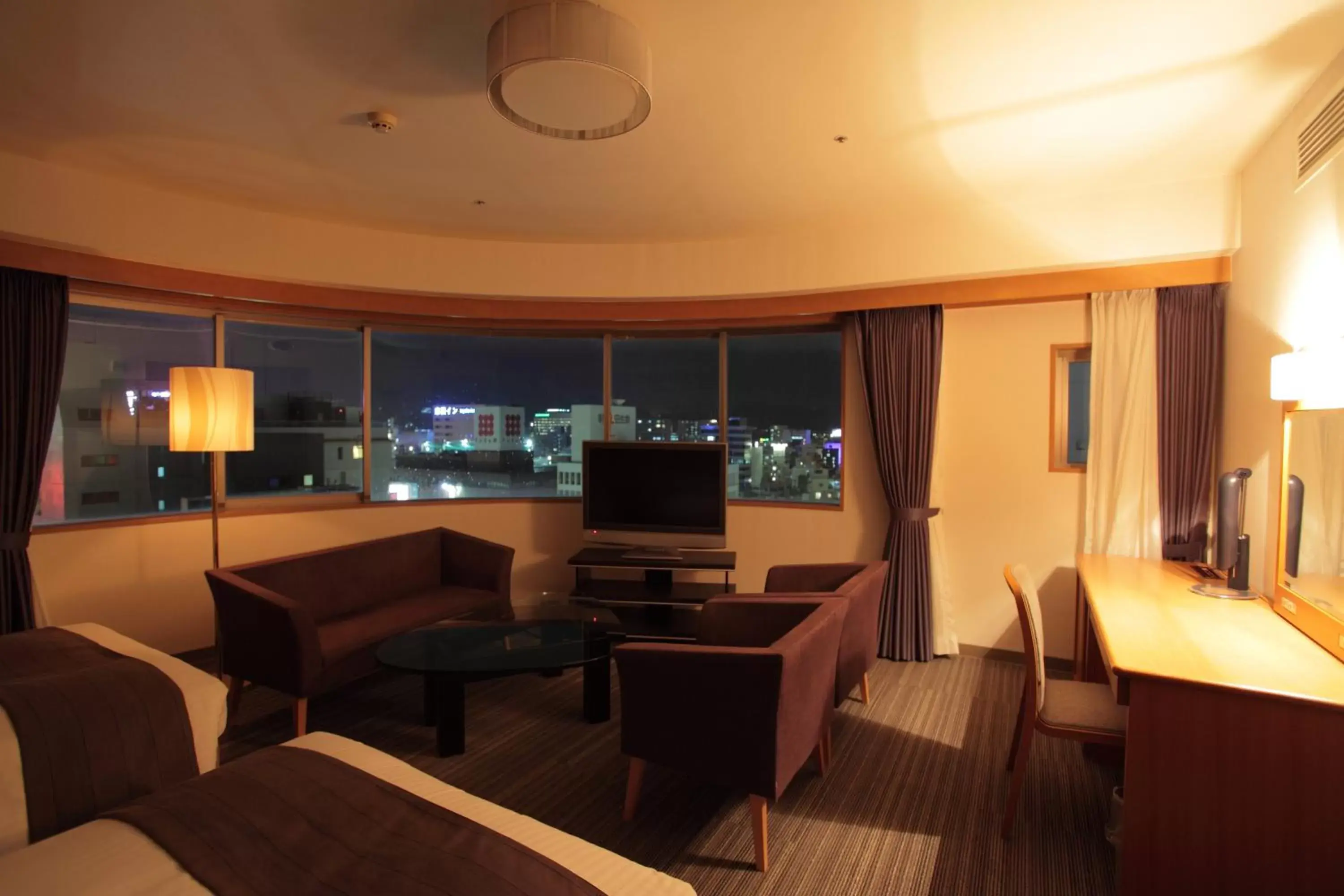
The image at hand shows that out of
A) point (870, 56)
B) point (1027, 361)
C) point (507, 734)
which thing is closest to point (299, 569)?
point (507, 734)

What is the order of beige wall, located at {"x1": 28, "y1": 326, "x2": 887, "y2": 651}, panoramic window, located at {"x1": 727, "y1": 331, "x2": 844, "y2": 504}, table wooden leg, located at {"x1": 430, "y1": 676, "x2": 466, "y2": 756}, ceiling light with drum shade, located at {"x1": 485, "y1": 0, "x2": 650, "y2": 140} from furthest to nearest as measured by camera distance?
panoramic window, located at {"x1": 727, "y1": 331, "x2": 844, "y2": 504} < beige wall, located at {"x1": 28, "y1": 326, "x2": 887, "y2": 651} < table wooden leg, located at {"x1": 430, "y1": 676, "x2": 466, "y2": 756} < ceiling light with drum shade, located at {"x1": 485, "y1": 0, "x2": 650, "y2": 140}

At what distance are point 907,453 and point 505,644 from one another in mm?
2680

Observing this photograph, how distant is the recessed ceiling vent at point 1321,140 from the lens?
2186mm

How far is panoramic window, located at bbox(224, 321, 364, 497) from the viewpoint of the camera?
15.0 feet

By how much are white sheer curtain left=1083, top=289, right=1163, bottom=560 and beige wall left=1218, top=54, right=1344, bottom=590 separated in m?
0.33

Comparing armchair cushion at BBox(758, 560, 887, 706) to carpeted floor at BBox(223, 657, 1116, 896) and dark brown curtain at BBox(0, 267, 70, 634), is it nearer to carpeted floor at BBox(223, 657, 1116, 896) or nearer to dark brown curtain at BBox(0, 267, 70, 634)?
carpeted floor at BBox(223, 657, 1116, 896)

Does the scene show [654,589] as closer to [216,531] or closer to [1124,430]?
[216,531]

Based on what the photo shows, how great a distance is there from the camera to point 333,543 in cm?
477

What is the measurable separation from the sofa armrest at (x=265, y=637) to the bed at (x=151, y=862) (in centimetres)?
147

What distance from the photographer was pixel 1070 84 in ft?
7.81

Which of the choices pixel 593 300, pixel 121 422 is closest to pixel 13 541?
pixel 121 422

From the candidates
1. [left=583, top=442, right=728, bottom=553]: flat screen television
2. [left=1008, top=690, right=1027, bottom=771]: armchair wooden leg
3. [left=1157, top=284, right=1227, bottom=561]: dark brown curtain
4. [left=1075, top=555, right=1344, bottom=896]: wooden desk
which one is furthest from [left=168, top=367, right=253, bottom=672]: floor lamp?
[left=1157, top=284, right=1227, bottom=561]: dark brown curtain

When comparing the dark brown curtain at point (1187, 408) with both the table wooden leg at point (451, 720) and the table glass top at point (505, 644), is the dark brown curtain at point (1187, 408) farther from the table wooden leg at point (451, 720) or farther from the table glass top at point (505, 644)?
the table wooden leg at point (451, 720)

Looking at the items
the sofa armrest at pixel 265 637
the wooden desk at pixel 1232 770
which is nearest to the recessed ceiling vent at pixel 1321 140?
the wooden desk at pixel 1232 770
